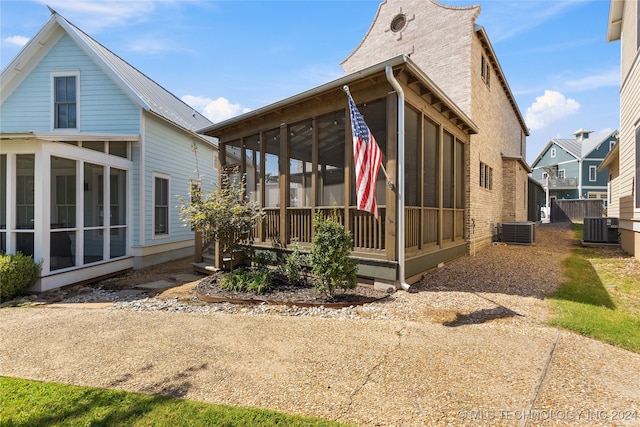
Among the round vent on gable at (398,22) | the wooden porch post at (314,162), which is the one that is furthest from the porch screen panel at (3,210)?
the round vent on gable at (398,22)

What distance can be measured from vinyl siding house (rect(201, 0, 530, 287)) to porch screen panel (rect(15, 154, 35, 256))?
438 centimetres

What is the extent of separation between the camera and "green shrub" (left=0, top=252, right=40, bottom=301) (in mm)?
6125

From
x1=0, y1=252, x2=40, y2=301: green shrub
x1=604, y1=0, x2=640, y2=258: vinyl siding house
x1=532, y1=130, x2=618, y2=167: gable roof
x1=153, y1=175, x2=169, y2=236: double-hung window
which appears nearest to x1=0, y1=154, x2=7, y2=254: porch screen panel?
x1=0, y1=252, x2=40, y2=301: green shrub

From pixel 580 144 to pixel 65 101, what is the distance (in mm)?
45853

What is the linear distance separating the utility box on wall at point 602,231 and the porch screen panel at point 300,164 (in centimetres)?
1129

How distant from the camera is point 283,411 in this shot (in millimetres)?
2535

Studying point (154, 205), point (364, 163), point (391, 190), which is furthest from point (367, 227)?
point (154, 205)

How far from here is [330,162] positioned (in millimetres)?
7191

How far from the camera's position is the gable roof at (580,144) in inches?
1299

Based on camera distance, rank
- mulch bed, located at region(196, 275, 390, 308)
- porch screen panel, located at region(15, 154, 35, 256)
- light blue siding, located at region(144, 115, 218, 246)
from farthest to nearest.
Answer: light blue siding, located at region(144, 115, 218, 246) < porch screen panel, located at region(15, 154, 35, 256) < mulch bed, located at region(196, 275, 390, 308)

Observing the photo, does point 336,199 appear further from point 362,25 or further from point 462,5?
point 362,25

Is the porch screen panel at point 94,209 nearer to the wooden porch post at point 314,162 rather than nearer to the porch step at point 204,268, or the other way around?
the porch step at point 204,268

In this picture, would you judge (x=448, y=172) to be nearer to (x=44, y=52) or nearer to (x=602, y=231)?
(x=602, y=231)

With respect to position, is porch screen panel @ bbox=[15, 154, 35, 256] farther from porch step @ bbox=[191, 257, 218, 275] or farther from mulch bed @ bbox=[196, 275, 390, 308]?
mulch bed @ bbox=[196, 275, 390, 308]
